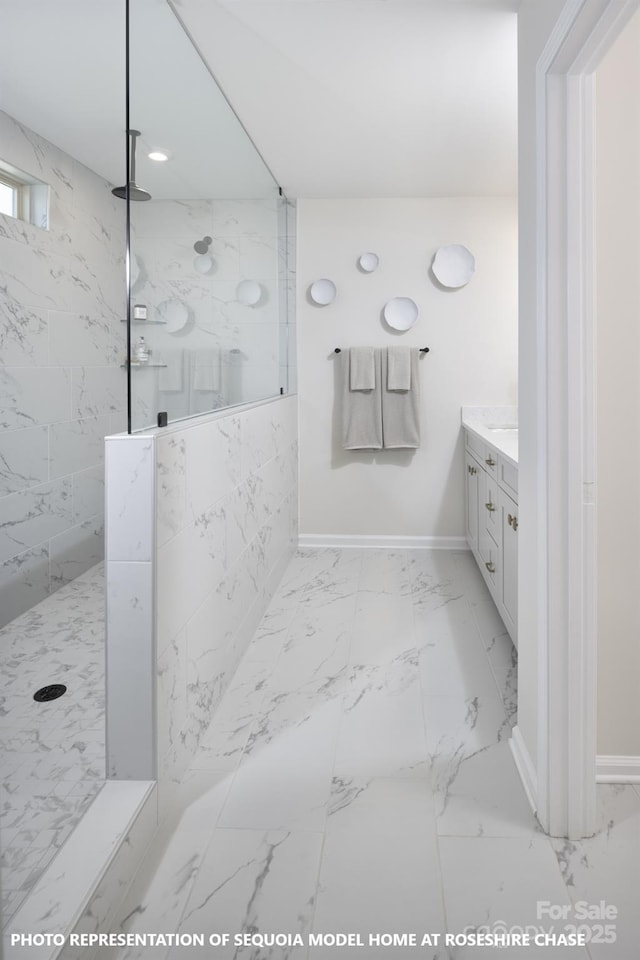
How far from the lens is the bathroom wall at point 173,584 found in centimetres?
162

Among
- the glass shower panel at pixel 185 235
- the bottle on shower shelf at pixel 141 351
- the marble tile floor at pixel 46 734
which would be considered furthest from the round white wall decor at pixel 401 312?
the bottle on shower shelf at pixel 141 351

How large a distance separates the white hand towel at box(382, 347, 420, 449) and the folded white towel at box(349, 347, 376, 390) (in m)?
0.09

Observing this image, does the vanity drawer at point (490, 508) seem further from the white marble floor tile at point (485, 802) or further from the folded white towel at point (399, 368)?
the white marble floor tile at point (485, 802)

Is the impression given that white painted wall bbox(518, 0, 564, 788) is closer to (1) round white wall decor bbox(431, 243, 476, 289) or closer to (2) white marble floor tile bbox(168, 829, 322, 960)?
(2) white marble floor tile bbox(168, 829, 322, 960)

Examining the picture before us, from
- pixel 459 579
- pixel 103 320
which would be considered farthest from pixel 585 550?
pixel 103 320

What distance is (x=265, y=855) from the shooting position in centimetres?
156

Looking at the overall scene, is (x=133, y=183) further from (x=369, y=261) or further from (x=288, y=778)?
(x=369, y=261)

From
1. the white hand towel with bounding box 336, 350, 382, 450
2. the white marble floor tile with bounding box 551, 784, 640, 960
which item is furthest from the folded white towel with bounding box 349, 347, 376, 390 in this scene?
the white marble floor tile with bounding box 551, 784, 640, 960

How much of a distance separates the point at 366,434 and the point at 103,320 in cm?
177

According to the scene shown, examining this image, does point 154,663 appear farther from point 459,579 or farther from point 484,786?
point 459,579

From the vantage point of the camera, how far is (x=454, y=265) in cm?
424

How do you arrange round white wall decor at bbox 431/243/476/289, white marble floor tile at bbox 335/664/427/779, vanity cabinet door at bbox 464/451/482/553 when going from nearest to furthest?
white marble floor tile at bbox 335/664/427/779, vanity cabinet door at bbox 464/451/482/553, round white wall decor at bbox 431/243/476/289

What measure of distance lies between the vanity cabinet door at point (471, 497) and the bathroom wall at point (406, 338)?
13 centimetres

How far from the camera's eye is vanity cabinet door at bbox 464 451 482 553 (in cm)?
379
